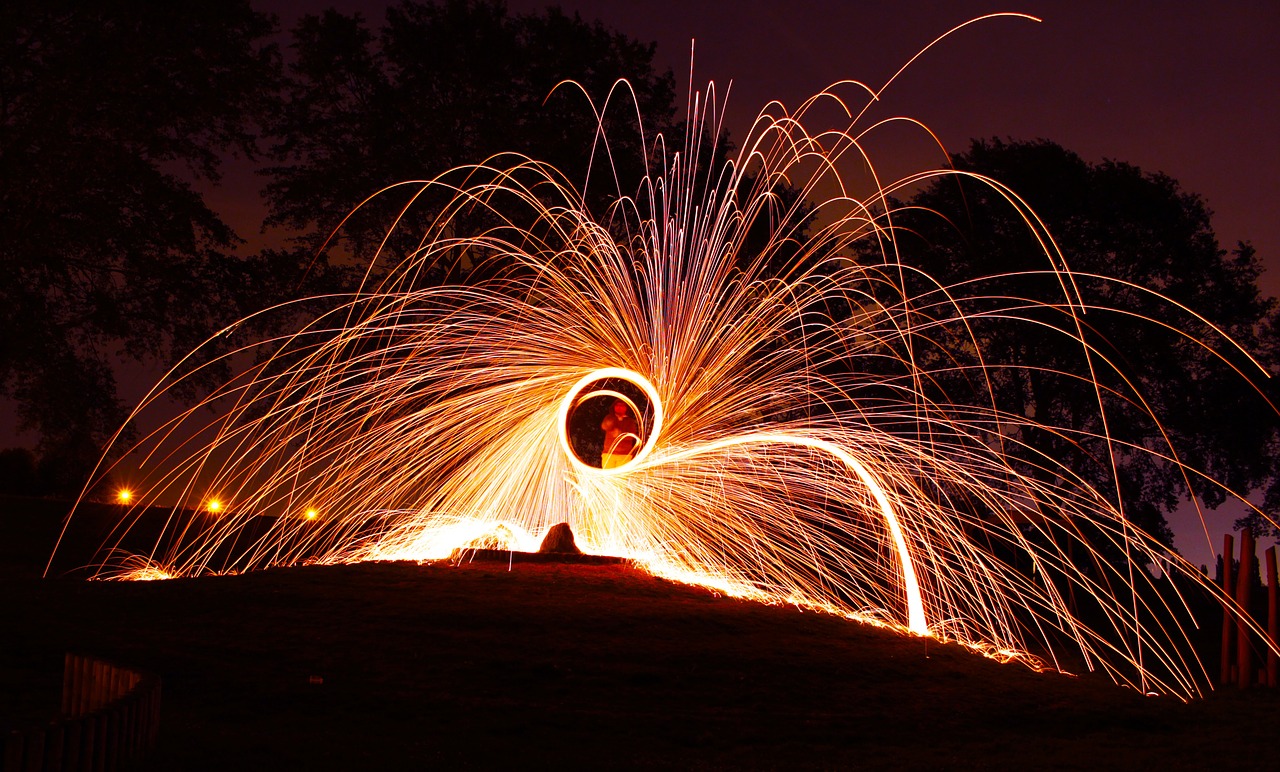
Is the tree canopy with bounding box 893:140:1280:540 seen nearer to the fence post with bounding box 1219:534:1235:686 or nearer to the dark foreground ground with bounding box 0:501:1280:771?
the fence post with bounding box 1219:534:1235:686

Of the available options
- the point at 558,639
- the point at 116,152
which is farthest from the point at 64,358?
the point at 558,639

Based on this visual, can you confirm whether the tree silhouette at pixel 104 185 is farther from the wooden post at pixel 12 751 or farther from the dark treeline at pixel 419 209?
the wooden post at pixel 12 751

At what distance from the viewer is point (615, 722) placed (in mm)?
8141

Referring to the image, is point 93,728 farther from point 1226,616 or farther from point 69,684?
point 1226,616

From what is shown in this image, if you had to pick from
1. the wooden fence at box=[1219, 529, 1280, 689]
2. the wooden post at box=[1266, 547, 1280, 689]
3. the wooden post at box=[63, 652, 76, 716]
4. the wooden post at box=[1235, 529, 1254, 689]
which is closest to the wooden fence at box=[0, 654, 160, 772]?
the wooden post at box=[63, 652, 76, 716]

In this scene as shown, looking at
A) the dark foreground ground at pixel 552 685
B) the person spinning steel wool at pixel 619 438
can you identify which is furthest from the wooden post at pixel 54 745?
the person spinning steel wool at pixel 619 438

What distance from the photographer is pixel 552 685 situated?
8.94m

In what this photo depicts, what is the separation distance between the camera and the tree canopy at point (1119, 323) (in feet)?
73.4

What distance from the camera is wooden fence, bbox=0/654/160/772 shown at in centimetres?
513

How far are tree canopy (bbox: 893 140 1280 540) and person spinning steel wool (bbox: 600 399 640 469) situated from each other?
1020 cm

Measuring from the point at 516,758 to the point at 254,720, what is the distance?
1906mm

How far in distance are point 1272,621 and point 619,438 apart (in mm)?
7489

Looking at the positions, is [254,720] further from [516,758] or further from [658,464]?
[658,464]

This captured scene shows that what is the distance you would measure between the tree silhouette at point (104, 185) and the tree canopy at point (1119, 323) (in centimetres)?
1360
